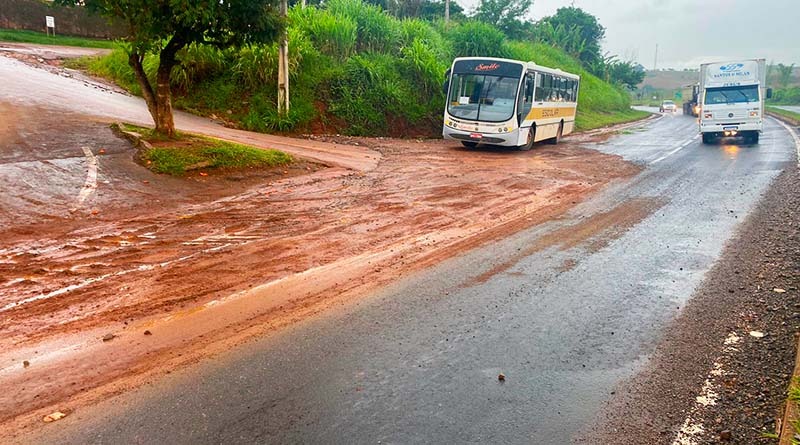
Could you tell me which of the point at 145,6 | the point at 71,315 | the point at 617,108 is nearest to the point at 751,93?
the point at 145,6

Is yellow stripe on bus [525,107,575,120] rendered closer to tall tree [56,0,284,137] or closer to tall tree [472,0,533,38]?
tall tree [56,0,284,137]

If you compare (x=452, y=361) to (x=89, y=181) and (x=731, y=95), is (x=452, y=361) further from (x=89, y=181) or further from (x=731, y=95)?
(x=731, y=95)

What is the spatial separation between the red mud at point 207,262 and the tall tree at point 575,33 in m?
48.8

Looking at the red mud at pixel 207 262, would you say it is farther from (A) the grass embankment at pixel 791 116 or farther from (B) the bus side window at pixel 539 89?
(A) the grass embankment at pixel 791 116

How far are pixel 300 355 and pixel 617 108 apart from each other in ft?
174

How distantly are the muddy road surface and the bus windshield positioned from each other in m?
8.65

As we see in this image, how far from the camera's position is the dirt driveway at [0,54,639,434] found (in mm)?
4828

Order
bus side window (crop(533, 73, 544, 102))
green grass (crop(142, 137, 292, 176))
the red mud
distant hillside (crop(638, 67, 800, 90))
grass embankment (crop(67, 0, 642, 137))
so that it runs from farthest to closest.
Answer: distant hillside (crop(638, 67, 800, 90)) < grass embankment (crop(67, 0, 642, 137)) < bus side window (crop(533, 73, 544, 102)) < green grass (crop(142, 137, 292, 176)) < the red mud

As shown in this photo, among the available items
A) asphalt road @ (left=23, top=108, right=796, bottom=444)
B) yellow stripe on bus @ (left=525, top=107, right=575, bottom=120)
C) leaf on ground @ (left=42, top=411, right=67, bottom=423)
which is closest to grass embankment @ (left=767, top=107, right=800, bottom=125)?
yellow stripe on bus @ (left=525, top=107, right=575, bottom=120)

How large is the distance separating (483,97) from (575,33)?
151 ft

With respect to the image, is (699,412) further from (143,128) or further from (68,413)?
(143,128)

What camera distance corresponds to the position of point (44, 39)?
111 ft

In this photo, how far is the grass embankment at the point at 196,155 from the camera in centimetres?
1202

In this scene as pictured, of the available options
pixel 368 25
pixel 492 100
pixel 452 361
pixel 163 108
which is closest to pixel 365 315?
pixel 452 361
